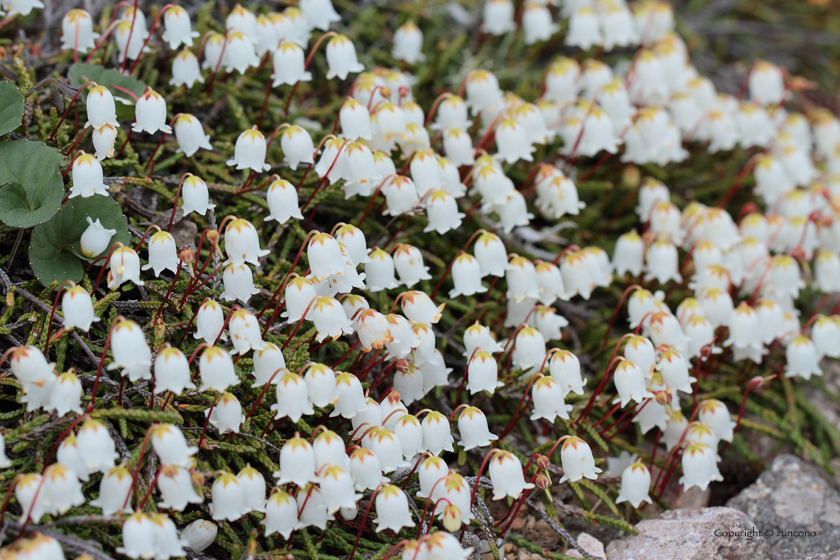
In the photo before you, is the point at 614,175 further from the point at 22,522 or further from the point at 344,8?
the point at 22,522

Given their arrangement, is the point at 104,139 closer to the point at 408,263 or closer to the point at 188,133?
the point at 188,133

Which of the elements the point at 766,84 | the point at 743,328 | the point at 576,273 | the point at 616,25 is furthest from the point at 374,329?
the point at 766,84

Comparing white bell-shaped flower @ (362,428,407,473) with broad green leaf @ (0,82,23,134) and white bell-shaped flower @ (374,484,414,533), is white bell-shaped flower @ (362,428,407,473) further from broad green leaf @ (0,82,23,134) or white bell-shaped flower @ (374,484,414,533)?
broad green leaf @ (0,82,23,134)

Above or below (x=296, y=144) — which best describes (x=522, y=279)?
below

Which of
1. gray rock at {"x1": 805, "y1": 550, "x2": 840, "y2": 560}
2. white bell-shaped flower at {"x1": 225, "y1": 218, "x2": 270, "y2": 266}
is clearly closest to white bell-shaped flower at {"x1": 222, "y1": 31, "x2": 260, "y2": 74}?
white bell-shaped flower at {"x1": 225, "y1": 218, "x2": 270, "y2": 266}

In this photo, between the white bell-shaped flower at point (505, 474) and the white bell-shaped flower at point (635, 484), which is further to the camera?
the white bell-shaped flower at point (635, 484)

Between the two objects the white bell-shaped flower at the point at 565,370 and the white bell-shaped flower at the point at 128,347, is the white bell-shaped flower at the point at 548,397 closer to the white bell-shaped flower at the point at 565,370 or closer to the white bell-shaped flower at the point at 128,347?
the white bell-shaped flower at the point at 565,370

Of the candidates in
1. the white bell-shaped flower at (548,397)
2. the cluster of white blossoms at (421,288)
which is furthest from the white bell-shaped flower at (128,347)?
the white bell-shaped flower at (548,397)
